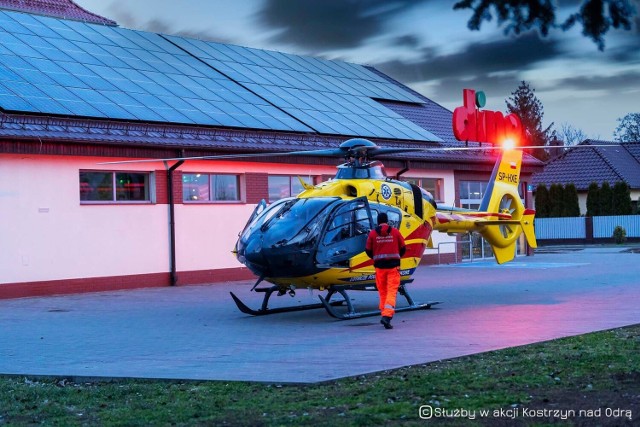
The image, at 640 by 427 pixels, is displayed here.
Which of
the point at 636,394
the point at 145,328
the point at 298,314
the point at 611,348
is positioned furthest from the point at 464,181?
the point at 636,394

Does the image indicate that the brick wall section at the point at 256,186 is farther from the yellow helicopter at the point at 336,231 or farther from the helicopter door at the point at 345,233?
the helicopter door at the point at 345,233

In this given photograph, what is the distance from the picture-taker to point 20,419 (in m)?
9.61

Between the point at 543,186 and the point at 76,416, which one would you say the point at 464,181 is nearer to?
the point at 543,186

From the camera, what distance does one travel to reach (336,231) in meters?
18.5

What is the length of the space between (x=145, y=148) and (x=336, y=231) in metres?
10.6

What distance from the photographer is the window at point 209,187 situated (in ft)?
95.8

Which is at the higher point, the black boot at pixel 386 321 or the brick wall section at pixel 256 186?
the brick wall section at pixel 256 186

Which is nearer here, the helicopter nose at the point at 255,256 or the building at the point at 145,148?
the helicopter nose at the point at 255,256

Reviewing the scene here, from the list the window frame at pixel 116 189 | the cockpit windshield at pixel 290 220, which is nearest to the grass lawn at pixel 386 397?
the cockpit windshield at pixel 290 220

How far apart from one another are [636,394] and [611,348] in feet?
11.6

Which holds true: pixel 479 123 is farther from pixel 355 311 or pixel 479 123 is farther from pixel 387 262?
pixel 387 262

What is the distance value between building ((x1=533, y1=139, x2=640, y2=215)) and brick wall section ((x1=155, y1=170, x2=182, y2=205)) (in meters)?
38.5

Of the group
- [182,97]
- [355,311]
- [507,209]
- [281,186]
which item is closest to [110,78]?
[182,97]

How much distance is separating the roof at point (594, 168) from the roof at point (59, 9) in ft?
99.0
